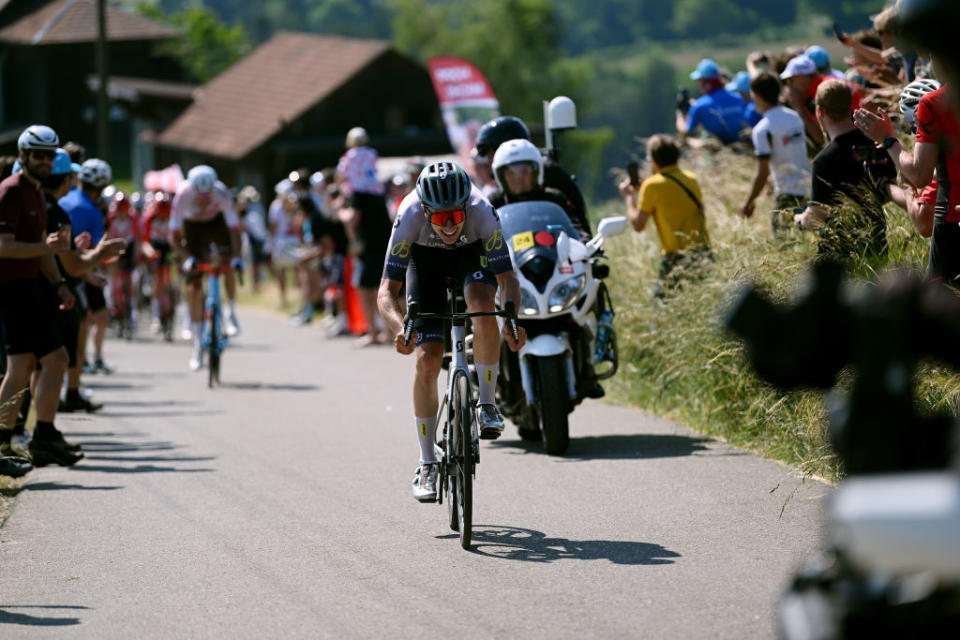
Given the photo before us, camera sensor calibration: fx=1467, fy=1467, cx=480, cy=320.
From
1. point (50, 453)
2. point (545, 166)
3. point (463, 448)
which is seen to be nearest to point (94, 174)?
point (50, 453)

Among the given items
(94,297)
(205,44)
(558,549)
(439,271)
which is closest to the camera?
(558,549)

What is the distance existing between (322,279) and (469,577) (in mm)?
18269

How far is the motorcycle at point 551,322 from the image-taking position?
997 cm

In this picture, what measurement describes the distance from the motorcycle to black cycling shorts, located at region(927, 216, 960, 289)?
2863 mm

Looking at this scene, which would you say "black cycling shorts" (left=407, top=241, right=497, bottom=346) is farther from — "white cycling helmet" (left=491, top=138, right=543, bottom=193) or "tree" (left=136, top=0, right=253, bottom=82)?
"tree" (left=136, top=0, right=253, bottom=82)

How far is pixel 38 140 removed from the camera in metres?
9.75

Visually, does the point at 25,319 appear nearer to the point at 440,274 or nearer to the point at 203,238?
the point at 440,274

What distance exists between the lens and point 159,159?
7288 centimetres

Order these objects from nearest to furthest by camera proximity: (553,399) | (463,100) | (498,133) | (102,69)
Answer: (553,399), (498,133), (463,100), (102,69)

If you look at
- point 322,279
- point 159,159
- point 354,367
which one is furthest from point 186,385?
point 159,159

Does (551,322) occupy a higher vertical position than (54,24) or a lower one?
lower

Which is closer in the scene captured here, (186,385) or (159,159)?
(186,385)

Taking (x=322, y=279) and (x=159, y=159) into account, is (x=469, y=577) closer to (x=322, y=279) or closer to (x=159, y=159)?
(x=322, y=279)

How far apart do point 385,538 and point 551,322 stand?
9.79ft
